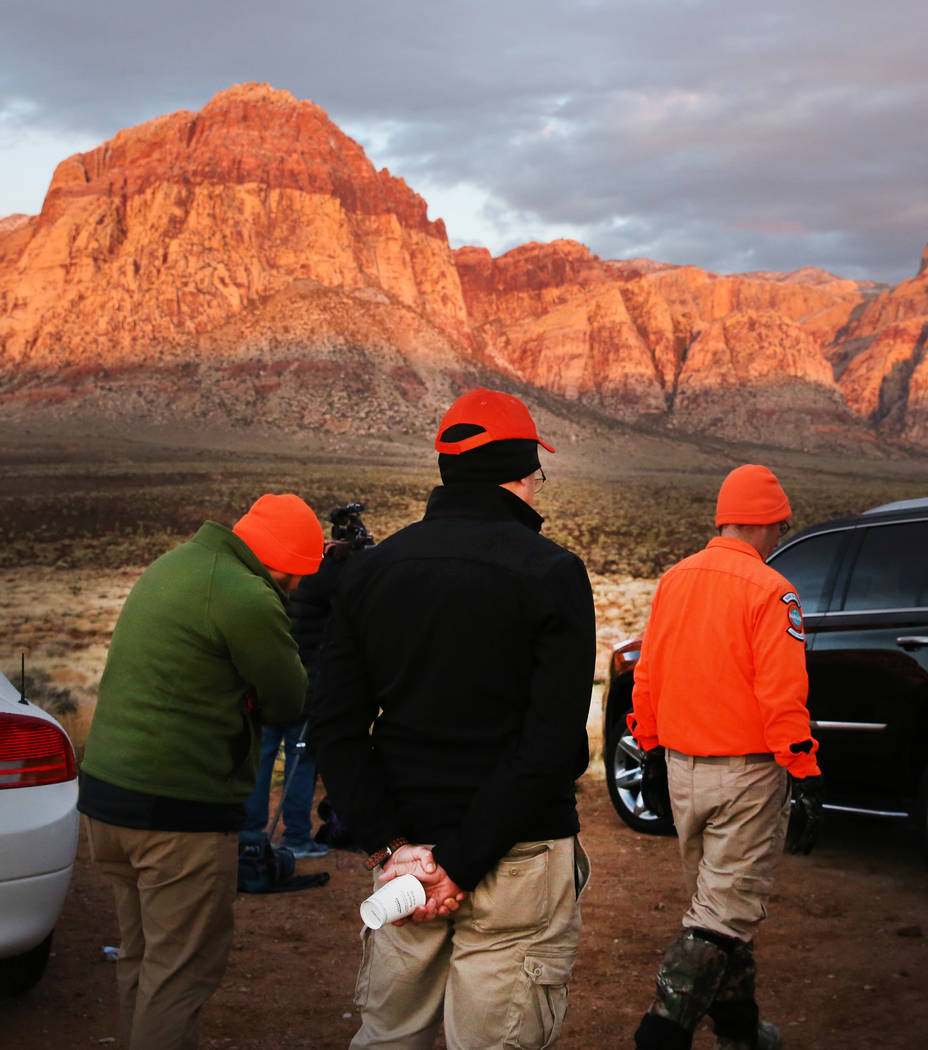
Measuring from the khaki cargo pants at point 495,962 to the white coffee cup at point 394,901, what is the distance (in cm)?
16

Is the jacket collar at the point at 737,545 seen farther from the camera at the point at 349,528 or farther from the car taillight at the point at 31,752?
the camera at the point at 349,528

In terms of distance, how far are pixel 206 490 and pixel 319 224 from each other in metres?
98.6

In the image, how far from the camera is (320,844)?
22.3 ft

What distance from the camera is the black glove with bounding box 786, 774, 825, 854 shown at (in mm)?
3613

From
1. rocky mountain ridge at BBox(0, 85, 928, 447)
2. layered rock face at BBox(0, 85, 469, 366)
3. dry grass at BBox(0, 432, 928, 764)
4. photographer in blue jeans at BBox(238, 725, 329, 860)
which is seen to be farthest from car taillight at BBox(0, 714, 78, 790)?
layered rock face at BBox(0, 85, 469, 366)

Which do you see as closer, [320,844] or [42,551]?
[320,844]

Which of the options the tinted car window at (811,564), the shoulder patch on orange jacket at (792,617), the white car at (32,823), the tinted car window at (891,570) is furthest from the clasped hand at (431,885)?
the tinted car window at (811,564)

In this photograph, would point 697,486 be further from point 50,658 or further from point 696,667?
point 696,667

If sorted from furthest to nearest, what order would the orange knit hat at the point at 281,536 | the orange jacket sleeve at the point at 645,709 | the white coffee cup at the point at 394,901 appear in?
the orange jacket sleeve at the point at 645,709, the orange knit hat at the point at 281,536, the white coffee cup at the point at 394,901

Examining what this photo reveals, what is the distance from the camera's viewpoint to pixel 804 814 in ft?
12.2

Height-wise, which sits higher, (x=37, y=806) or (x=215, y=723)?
(x=215, y=723)

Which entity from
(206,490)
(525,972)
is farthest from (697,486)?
(525,972)

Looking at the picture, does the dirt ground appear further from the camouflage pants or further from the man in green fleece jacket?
the man in green fleece jacket

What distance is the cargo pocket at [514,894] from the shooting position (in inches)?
91.7
